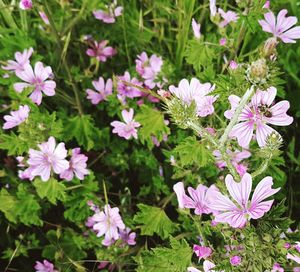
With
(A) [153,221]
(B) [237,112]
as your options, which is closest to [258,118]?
(B) [237,112]

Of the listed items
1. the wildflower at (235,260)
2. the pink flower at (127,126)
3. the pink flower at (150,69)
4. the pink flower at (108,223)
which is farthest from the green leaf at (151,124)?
→ the wildflower at (235,260)

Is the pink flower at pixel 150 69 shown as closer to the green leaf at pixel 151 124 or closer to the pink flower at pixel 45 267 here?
the green leaf at pixel 151 124

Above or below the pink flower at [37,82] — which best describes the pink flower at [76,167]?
below

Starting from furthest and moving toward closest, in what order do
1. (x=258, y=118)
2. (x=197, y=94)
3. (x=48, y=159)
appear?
(x=48, y=159), (x=197, y=94), (x=258, y=118)

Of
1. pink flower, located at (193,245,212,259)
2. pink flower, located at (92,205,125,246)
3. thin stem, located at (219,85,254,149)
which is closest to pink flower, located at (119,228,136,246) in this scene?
pink flower, located at (92,205,125,246)

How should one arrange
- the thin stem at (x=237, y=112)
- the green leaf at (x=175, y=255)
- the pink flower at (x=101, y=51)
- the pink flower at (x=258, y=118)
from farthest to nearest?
the pink flower at (x=101, y=51)
the green leaf at (x=175, y=255)
the pink flower at (x=258, y=118)
the thin stem at (x=237, y=112)

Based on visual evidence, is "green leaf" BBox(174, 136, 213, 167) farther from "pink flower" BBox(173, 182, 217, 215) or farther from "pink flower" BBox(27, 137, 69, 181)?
"pink flower" BBox(27, 137, 69, 181)

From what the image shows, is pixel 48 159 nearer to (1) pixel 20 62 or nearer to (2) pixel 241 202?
(1) pixel 20 62
